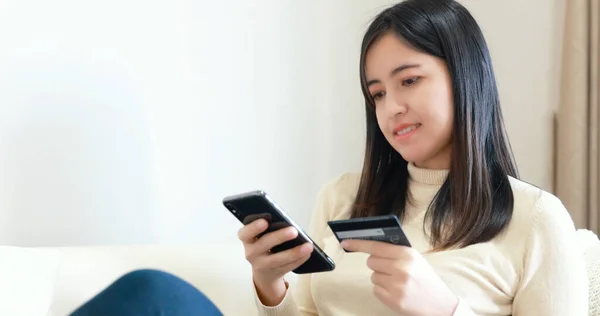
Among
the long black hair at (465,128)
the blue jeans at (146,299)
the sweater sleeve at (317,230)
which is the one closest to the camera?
the blue jeans at (146,299)

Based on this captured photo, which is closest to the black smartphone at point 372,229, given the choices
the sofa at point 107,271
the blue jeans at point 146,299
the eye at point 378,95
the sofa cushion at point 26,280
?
the blue jeans at point 146,299

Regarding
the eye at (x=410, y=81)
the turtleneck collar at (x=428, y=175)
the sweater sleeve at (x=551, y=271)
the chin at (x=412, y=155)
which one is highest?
the eye at (x=410, y=81)

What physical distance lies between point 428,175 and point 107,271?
64cm

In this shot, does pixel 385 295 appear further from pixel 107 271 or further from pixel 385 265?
pixel 107 271

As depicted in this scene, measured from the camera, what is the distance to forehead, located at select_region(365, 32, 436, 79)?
1168 mm

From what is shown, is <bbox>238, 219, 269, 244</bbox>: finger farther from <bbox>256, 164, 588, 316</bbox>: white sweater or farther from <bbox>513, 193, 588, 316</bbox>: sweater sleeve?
<bbox>513, 193, 588, 316</bbox>: sweater sleeve

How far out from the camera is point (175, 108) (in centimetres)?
158

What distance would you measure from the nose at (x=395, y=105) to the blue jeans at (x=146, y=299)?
43cm

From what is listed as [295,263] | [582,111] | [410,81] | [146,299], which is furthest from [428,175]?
[582,111]

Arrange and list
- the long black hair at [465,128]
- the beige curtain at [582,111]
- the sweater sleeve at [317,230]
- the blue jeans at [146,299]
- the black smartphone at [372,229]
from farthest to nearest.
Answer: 1. the beige curtain at [582,111]
2. the sweater sleeve at [317,230]
3. the long black hair at [465,128]
4. the blue jeans at [146,299]
5. the black smartphone at [372,229]

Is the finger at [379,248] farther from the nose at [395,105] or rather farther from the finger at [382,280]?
the nose at [395,105]

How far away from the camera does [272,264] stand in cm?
111

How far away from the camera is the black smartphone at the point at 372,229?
0.90 metres

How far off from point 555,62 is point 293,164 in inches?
30.1
